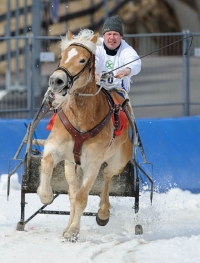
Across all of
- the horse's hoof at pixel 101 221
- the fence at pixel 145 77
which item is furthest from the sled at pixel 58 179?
the fence at pixel 145 77

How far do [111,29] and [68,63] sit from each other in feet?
4.76

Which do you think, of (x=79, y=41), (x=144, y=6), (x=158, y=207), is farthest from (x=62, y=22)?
(x=79, y=41)

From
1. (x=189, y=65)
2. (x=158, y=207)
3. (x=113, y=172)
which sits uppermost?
(x=189, y=65)

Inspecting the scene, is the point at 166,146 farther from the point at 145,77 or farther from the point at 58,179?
the point at 58,179

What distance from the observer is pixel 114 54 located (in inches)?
381

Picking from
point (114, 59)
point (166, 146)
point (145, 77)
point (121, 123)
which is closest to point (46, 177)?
point (121, 123)

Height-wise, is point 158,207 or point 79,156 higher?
point 79,156

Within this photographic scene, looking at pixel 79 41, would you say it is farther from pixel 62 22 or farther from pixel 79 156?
pixel 62 22

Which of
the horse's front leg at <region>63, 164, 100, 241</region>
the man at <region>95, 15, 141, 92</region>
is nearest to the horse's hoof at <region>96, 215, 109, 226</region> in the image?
the horse's front leg at <region>63, 164, 100, 241</region>

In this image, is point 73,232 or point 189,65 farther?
point 189,65

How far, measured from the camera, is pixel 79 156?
860cm

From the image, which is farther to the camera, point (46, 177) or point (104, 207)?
point (104, 207)

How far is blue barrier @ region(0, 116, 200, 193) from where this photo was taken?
12109mm

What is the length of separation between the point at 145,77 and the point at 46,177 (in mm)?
6205
